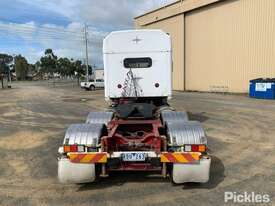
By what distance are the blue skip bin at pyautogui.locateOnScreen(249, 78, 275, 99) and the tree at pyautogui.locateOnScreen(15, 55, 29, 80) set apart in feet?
447

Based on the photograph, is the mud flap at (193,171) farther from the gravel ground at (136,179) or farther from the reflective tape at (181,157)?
the gravel ground at (136,179)

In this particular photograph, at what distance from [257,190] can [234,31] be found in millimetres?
28714

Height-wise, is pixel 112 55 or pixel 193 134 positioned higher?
pixel 112 55

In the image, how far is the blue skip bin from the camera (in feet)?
87.1

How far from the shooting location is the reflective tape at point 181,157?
600 centimetres

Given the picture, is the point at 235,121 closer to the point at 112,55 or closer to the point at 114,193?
the point at 112,55

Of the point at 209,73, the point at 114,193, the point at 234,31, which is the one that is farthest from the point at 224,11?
the point at 114,193

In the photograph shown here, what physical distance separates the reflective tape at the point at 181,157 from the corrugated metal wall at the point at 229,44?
25.0 meters

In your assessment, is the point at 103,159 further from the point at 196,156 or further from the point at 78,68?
the point at 78,68

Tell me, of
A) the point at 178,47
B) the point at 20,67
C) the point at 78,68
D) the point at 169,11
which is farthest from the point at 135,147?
the point at 20,67

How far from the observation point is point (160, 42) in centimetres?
1020

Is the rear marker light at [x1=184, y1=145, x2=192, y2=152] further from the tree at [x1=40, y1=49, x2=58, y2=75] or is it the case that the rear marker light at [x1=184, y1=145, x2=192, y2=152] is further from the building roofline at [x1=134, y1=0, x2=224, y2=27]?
the tree at [x1=40, y1=49, x2=58, y2=75]

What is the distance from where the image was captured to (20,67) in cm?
15262

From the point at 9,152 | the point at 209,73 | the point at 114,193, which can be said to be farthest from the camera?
the point at 209,73
